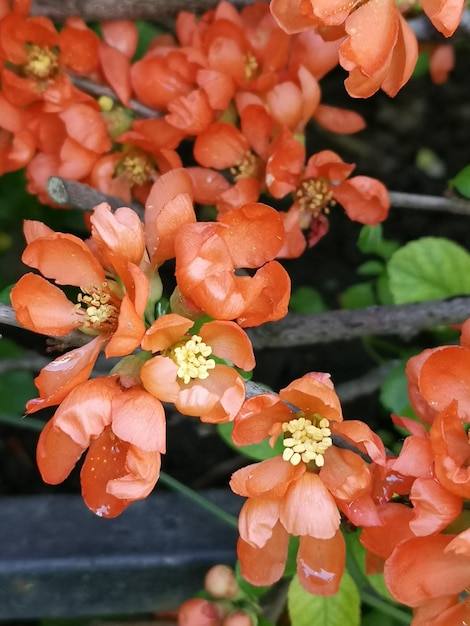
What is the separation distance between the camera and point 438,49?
3.75ft

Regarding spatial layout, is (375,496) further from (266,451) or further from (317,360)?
(317,360)

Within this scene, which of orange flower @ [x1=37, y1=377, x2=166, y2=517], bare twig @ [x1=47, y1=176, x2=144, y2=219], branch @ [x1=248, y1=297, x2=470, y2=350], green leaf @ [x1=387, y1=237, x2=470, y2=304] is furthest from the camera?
green leaf @ [x1=387, y1=237, x2=470, y2=304]

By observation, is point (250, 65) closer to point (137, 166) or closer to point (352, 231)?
point (137, 166)

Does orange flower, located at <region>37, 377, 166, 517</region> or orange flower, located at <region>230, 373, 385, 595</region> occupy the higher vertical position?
orange flower, located at <region>37, 377, 166, 517</region>

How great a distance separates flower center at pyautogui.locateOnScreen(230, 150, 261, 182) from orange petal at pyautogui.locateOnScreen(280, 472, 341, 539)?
1.43ft

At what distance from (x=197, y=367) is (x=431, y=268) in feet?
2.10

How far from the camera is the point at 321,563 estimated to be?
68 cm

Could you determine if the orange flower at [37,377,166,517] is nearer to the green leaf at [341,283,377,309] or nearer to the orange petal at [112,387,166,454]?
the orange petal at [112,387,166,454]

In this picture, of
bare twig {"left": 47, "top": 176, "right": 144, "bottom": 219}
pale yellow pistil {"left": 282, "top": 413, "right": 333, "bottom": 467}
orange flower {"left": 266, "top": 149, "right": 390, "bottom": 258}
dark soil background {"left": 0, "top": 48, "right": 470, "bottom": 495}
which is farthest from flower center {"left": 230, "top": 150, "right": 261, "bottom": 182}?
dark soil background {"left": 0, "top": 48, "right": 470, "bottom": 495}

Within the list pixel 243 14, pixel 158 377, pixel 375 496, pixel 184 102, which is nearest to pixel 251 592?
pixel 375 496

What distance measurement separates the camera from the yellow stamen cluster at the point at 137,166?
0.92 m

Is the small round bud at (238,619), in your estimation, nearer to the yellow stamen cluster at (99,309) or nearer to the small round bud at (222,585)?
the small round bud at (222,585)

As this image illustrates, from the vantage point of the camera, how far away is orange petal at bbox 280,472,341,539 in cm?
60

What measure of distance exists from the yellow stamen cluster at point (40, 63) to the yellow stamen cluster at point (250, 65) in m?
0.25
